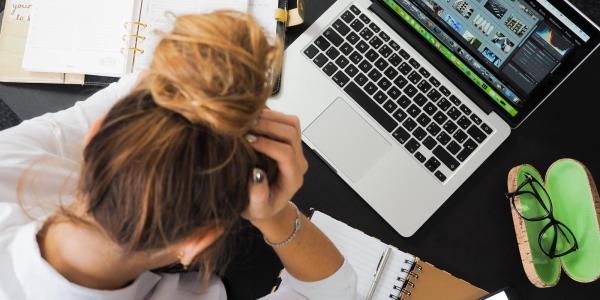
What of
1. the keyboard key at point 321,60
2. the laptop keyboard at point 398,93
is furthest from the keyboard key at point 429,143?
the keyboard key at point 321,60

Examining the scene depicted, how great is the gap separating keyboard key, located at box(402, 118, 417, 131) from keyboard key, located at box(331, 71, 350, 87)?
118 millimetres

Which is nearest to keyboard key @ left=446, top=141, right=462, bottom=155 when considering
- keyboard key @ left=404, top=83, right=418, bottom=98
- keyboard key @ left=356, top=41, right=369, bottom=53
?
keyboard key @ left=404, top=83, right=418, bottom=98

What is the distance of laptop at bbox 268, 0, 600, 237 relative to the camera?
0.72 metres

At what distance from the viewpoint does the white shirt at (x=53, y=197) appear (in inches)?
20.1

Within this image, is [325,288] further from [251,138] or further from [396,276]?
[251,138]

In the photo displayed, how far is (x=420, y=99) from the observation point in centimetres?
76

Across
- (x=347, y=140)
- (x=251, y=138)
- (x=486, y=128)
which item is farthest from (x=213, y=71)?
(x=486, y=128)

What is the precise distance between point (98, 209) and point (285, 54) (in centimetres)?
46

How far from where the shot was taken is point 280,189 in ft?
1.65

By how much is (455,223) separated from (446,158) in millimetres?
106

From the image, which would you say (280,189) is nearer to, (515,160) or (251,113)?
(251,113)

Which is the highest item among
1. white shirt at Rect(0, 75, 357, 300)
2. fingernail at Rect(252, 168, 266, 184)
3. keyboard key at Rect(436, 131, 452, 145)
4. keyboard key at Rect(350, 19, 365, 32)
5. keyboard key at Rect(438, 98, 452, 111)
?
keyboard key at Rect(350, 19, 365, 32)

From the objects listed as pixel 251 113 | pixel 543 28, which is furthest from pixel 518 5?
pixel 251 113

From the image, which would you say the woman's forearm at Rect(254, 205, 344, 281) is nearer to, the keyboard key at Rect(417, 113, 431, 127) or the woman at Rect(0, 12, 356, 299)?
the woman at Rect(0, 12, 356, 299)
